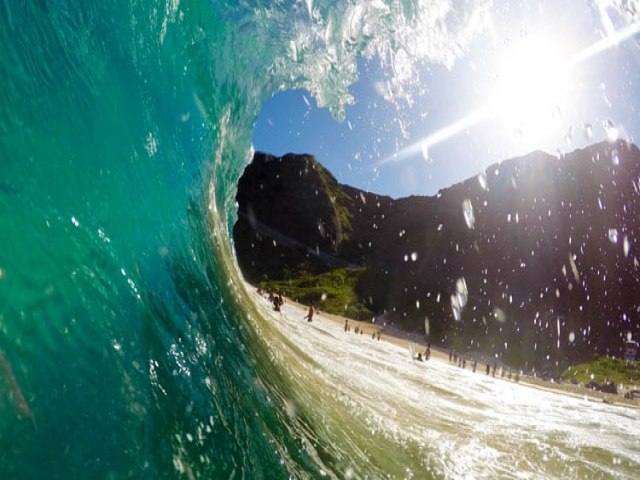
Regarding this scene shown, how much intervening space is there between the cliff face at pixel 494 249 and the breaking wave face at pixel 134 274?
51313 mm

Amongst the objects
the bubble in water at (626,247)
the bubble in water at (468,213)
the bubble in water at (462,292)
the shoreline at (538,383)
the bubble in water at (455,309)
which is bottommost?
the shoreline at (538,383)

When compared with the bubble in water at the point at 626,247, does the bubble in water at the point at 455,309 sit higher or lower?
lower

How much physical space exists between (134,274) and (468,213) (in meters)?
96.3

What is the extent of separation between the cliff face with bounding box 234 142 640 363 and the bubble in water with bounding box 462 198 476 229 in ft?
0.92

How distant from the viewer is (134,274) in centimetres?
378

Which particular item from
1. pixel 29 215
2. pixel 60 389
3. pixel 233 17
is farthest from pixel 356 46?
pixel 60 389

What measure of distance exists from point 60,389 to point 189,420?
981mm

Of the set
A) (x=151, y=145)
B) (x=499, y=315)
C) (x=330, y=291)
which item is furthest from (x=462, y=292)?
(x=151, y=145)

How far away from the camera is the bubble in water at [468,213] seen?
92062 mm

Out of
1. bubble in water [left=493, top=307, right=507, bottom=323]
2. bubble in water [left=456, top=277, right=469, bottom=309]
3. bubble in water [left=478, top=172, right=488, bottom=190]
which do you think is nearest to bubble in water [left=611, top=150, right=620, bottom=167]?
bubble in water [left=478, top=172, right=488, bottom=190]

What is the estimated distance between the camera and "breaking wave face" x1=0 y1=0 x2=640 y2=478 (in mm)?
2467

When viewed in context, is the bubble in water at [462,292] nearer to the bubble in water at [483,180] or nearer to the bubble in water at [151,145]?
the bubble in water at [483,180]

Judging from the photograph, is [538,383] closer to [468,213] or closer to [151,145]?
[151,145]

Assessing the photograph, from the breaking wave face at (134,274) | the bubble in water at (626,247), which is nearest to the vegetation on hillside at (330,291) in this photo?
the bubble in water at (626,247)
